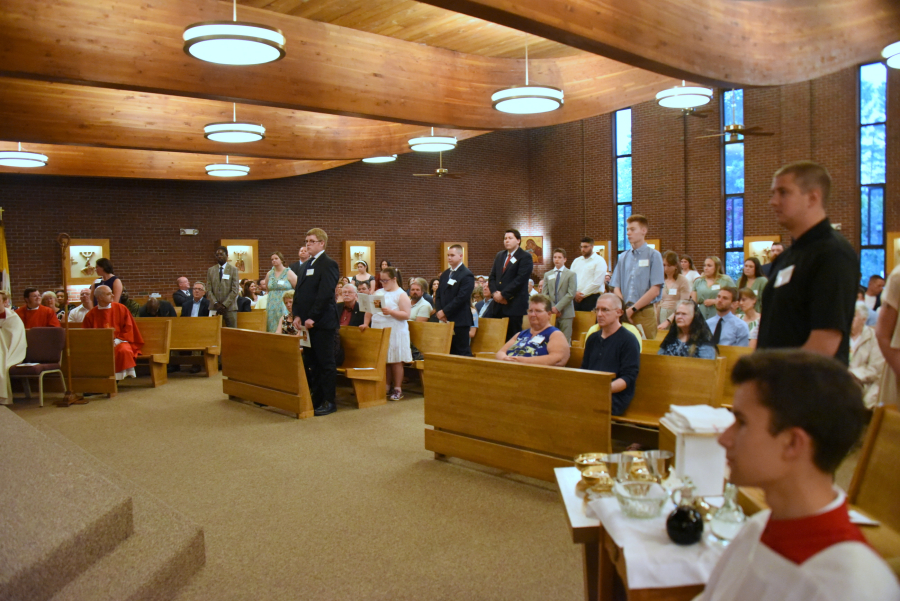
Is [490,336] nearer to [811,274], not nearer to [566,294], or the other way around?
[566,294]

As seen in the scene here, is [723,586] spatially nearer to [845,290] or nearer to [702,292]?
[845,290]

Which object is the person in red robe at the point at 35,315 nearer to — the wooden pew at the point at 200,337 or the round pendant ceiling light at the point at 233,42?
the wooden pew at the point at 200,337

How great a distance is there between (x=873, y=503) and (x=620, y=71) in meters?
7.01

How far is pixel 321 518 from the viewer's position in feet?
A: 12.7

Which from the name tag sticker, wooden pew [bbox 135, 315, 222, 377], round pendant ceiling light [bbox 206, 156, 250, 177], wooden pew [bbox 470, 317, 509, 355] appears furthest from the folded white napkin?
round pendant ceiling light [bbox 206, 156, 250, 177]

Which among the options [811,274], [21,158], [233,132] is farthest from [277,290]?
[811,274]

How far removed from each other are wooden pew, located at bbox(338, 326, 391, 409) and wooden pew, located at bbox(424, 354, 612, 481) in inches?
78.1

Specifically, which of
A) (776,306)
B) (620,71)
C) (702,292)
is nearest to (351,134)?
(620,71)

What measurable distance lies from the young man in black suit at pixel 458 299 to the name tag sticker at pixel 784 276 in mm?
4776

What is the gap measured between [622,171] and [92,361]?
1344 cm

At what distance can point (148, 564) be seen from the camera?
297 cm

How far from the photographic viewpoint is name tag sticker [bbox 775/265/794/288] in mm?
2253

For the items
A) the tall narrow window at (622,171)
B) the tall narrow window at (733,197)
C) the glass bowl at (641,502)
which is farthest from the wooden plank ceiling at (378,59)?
the tall narrow window at (622,171)

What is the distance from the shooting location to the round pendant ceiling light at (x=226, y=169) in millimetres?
12117
